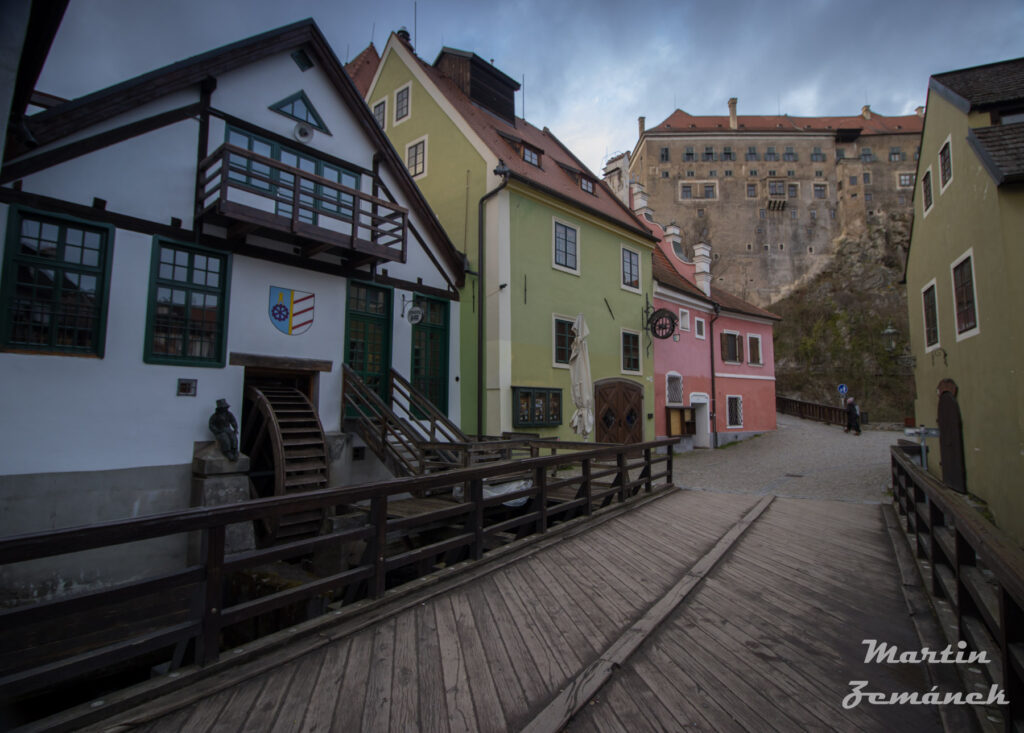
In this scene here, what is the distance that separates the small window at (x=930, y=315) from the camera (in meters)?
13.5

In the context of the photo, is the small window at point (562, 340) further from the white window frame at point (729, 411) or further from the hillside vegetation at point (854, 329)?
the hillside vegetation at point (854, 329)

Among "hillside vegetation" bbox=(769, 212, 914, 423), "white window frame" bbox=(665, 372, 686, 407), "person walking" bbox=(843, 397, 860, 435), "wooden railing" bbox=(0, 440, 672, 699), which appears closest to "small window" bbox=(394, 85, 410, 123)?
"white window frame" bbox=(665, 372, 686, 407)

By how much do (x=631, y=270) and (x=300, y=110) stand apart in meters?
12.8

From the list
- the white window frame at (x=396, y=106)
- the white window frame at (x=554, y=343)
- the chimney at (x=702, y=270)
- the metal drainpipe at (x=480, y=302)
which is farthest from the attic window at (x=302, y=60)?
the chimney at (x=702, y=270)

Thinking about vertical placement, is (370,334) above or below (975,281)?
below

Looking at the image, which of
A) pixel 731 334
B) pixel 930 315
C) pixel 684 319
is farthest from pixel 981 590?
pixel 731 334

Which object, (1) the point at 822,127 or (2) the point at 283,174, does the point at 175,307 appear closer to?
(2) the point at 283,174

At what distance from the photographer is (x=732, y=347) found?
25734 mm

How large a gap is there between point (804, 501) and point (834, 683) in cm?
767

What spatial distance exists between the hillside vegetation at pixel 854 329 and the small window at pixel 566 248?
3196 cm

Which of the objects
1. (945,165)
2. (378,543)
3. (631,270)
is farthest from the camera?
(631,270)

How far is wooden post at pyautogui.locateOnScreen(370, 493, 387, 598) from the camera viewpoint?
443 cm

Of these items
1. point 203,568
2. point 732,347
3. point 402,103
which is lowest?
point 203,568

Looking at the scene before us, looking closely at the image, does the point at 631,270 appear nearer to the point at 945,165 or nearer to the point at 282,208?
the point at 945,165
